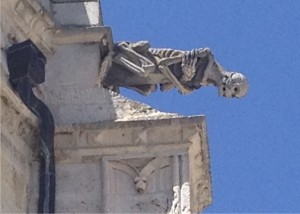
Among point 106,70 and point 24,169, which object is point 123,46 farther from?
point 24,169

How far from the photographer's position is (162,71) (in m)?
18.8

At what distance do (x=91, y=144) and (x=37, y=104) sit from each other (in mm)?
458

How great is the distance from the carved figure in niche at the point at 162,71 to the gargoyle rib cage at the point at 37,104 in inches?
26.3

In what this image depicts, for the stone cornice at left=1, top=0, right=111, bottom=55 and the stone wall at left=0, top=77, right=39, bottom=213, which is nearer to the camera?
the stone wall at left=0, top=77, right=39, bottom=213

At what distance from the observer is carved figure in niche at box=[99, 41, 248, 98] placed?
18.7m

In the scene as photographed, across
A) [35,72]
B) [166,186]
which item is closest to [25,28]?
[35,72]

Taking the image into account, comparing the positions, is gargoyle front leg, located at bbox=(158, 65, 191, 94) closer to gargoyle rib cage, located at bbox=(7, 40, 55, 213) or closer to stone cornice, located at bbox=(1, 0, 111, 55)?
stone cornice, located at bbox=(1, 0, 111, 55)

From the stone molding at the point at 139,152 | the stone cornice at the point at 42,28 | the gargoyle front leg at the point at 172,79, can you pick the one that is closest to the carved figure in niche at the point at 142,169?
the stone molding at the point at 139,152

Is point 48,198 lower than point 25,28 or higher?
lower

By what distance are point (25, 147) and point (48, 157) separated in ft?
0.55

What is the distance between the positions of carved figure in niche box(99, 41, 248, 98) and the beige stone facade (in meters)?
0.17

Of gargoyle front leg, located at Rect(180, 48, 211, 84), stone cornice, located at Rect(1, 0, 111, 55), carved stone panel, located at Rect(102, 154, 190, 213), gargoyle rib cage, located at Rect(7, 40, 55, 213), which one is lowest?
carved stone panel, located at Rect(102, 154, 190, 213)

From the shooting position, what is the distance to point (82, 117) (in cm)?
1833

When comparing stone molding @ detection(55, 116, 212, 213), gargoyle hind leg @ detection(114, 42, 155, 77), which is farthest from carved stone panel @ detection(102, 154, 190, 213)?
gargoyle hind leg @ detection(114, 42, 155, 77)
